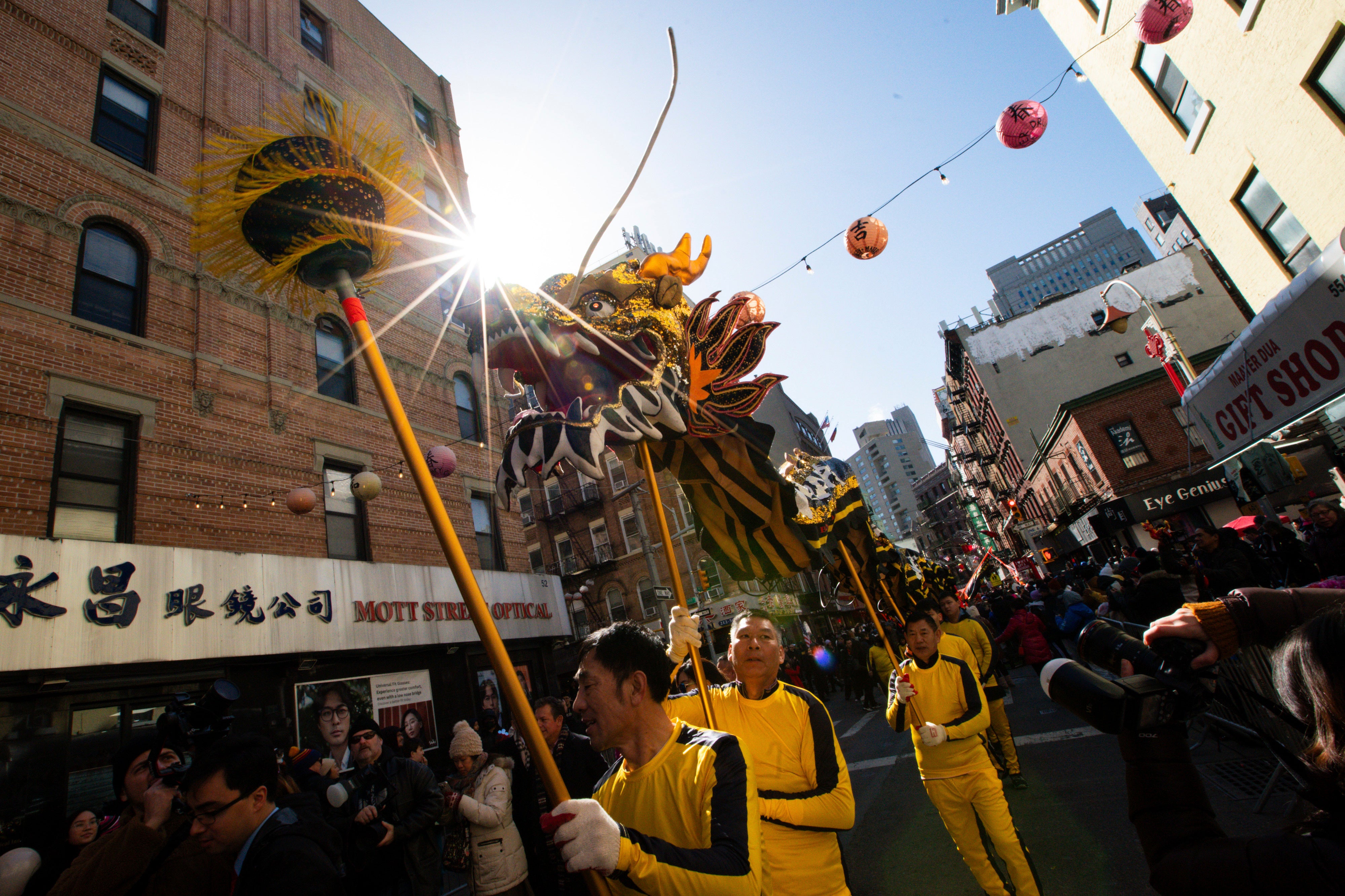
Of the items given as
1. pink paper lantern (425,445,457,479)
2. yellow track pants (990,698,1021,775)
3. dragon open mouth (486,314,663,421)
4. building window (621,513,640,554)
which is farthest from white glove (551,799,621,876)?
building window (621,513,640,554)

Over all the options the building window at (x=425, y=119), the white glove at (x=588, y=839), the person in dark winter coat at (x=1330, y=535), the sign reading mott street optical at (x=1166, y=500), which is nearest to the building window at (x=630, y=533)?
the building window at (x=425, y=119)

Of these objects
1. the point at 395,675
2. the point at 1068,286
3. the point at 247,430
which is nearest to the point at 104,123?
the point at 247,430

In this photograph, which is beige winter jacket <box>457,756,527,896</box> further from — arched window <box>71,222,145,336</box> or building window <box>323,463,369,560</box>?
arched window <box>71,222,145,336</box>

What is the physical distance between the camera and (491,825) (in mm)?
4266

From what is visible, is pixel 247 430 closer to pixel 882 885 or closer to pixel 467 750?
pixel 467 750

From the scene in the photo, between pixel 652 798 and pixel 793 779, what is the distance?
1.25 meters

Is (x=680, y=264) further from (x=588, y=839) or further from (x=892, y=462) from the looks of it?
(x=892, y=462)

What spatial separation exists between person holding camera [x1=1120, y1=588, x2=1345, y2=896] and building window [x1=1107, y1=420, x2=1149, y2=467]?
30.3 metres

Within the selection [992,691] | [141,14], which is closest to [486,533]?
[992,691]

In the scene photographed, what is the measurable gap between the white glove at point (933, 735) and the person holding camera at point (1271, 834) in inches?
112

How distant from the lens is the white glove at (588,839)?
1515 millimetres

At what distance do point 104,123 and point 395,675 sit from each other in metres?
10.3

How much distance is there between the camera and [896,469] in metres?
157

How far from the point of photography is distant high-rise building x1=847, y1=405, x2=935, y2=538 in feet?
481
